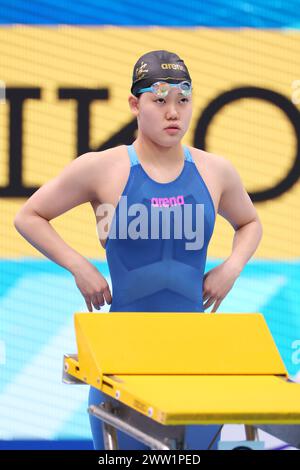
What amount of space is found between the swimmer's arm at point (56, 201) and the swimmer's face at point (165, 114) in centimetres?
25

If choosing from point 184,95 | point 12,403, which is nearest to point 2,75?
point 12,403

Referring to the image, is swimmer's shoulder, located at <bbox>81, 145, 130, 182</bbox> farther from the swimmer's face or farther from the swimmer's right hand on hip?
the swimmer's right hand on hip

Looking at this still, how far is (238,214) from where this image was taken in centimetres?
503

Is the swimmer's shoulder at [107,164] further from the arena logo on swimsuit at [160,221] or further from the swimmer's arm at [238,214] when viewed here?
the swimmer's arm at [238,214]

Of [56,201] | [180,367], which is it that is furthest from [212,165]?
[180,367]

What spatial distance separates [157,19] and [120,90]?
0.41 m

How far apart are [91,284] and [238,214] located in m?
0.71

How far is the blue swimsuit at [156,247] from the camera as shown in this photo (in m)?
4.69

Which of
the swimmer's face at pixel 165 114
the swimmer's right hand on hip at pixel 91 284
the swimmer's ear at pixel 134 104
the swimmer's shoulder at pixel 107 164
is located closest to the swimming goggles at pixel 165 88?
the swimmer's face at pixel 165 114

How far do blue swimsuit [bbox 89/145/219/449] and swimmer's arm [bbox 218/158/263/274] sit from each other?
Result: 0.69ft

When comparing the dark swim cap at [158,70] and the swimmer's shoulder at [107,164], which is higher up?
the dark swim cap at [158,70]

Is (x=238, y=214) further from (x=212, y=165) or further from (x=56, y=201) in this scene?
(x=56, y=201)

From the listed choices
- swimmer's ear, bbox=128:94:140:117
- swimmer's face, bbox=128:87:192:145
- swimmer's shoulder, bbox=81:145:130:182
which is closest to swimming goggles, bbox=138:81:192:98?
swimmer's face, bbox=128:87:192:145
